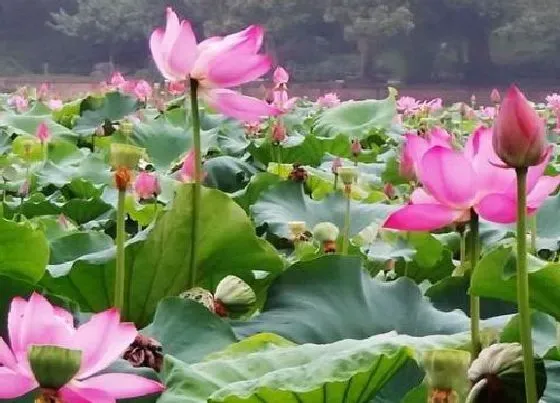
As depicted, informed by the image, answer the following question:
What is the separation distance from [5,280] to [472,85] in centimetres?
1983

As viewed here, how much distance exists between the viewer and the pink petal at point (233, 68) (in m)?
0.72

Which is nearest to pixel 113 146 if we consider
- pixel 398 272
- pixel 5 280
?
pixel 5 280

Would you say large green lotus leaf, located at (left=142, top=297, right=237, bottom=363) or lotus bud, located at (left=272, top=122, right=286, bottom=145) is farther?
lotus bud, located at (left=272, top=122, right=286, bottom=145)

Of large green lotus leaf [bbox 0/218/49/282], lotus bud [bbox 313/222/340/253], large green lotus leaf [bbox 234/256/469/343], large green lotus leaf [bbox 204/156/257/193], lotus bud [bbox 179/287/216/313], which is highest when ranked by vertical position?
large green lotus leaf [bbox 0/218/49/282]

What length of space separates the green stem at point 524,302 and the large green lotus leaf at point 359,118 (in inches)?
77.3

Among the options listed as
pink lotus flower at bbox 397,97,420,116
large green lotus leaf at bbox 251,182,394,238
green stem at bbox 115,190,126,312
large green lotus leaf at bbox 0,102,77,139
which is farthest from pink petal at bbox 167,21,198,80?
pink lotus flower at bbox 397,97,420,116

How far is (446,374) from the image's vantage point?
0.42 m

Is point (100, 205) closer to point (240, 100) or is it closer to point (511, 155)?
point (240, 100)

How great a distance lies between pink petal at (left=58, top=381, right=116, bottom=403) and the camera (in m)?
0.42

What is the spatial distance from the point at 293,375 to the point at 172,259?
0.32 m

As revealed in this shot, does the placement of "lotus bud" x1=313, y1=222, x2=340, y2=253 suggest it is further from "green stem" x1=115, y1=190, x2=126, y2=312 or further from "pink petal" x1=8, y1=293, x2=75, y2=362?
"pink petal" x1=8, y1=293, x2=75, y2=362

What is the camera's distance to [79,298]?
2.57ft

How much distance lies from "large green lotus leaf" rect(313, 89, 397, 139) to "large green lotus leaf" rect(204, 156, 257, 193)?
32.2 inches

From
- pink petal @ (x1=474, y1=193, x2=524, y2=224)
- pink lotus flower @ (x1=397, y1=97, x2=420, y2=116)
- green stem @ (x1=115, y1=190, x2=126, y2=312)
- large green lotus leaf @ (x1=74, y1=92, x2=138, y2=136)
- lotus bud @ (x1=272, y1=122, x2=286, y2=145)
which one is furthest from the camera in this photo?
pink lotus flower @ (x1=397, y1=97, x2=420, y2=116)
